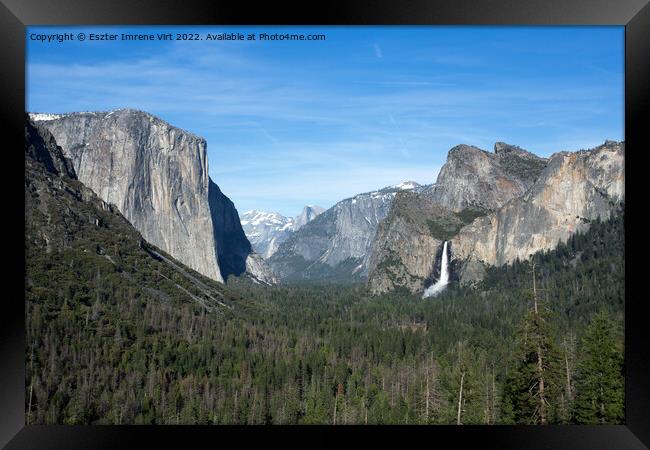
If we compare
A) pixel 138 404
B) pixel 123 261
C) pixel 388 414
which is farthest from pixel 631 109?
pixel 123 261

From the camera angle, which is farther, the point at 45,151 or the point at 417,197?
the point at 417,197

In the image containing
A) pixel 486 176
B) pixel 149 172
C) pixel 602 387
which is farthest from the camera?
pixel 486 176

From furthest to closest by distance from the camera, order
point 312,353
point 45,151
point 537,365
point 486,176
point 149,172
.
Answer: point 486,176
point 149,172
point 45,151
point 312,353
point 537,365

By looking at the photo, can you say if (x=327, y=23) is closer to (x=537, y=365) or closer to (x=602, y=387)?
(x=537, y=365)

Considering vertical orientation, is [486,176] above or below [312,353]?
above

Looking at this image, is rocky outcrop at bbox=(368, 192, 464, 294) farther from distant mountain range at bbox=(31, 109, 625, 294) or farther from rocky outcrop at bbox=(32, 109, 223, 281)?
A: rocky outcrop at bbox=(32, 109, 223, 281)

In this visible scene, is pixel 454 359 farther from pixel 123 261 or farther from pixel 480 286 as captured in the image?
pixel 480 286

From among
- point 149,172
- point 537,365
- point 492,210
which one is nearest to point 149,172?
point 149,172
